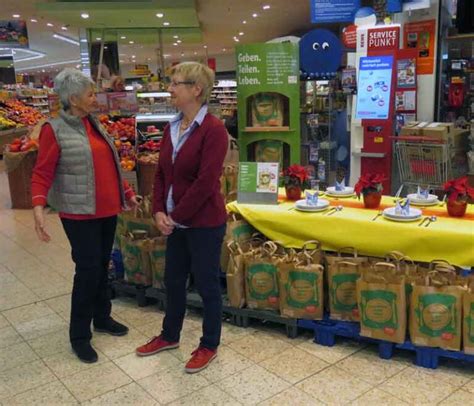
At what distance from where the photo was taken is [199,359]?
108 inches

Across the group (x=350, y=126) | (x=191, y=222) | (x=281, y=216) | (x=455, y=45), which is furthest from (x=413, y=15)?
→ (x=191, y=222)

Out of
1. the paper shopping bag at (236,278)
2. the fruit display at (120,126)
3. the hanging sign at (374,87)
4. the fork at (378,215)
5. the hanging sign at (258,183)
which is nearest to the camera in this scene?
the fork at (378,215)

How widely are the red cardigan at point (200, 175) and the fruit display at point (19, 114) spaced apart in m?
11.9

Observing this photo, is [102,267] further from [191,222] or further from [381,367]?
[381,367]

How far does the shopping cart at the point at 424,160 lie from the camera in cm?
451

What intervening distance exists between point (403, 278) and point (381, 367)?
48cm

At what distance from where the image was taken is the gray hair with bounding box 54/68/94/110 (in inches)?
105

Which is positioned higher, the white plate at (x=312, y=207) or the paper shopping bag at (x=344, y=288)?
the white plate at (x=312, y=207)

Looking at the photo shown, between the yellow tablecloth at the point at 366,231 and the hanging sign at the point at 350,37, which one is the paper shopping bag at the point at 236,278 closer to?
the yellow tablecloth at the point at 366,231

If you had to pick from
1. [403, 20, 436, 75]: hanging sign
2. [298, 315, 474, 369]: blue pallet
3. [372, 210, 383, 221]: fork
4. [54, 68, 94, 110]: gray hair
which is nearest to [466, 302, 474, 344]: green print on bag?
[298, 315, 474, 369]: blue pallet

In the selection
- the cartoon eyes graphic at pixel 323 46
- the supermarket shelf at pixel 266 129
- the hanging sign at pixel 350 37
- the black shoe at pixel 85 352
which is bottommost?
the black shoe at pixel 85 352

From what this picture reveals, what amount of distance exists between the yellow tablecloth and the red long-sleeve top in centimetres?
91

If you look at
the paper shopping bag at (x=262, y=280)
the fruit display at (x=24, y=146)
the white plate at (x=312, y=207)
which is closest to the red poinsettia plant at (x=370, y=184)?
the white plate at (x=312, y=207)

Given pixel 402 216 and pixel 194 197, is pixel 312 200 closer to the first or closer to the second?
pixel 402 216
